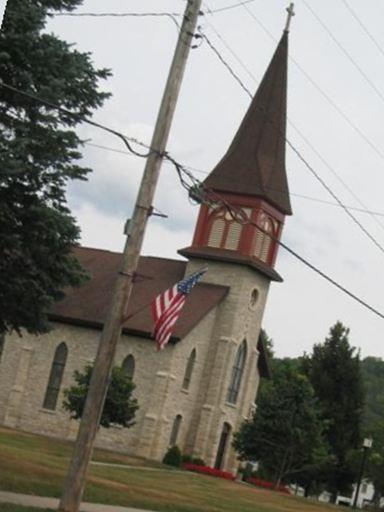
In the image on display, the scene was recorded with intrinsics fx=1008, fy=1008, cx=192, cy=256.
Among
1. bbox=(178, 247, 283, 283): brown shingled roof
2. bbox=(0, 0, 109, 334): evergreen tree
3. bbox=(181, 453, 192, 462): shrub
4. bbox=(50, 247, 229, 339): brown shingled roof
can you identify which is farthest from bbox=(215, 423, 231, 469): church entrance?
bbox=(0, 0, 109, 334): evergreen tree

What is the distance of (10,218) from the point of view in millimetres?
25219

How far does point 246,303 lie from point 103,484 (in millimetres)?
27982

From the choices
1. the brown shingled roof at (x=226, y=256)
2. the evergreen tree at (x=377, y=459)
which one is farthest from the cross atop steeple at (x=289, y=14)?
the evergreen tree at (x=377, y=459)

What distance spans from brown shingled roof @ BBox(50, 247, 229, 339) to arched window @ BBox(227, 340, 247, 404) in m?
3.62

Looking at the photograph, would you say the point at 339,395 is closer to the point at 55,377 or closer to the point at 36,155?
A: the point at 55,377

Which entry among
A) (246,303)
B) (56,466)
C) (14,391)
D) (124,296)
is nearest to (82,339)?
(14,391)

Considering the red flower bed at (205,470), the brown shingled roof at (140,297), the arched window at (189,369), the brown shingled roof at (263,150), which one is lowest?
the red flower bed at (205,470)

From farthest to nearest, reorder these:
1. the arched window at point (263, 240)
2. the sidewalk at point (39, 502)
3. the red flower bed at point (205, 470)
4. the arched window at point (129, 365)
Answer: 1. the arched window at point (263, 240)
2. the arched window at point (129, 365)
3. the red flower bed at point (205, 470)
4. the sidewalk at point (39, 502)

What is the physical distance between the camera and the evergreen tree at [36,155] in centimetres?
2394

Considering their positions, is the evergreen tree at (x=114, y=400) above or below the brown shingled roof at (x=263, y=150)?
below

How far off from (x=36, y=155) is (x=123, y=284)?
32.4 ft

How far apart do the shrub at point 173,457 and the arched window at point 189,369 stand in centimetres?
376

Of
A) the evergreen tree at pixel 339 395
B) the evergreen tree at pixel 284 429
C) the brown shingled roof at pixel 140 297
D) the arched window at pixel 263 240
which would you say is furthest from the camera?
the evergreen tree at pixel 339 395

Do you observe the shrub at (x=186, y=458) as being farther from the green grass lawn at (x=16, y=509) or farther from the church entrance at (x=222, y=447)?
the green grass lawn at (x=16, y=509)
